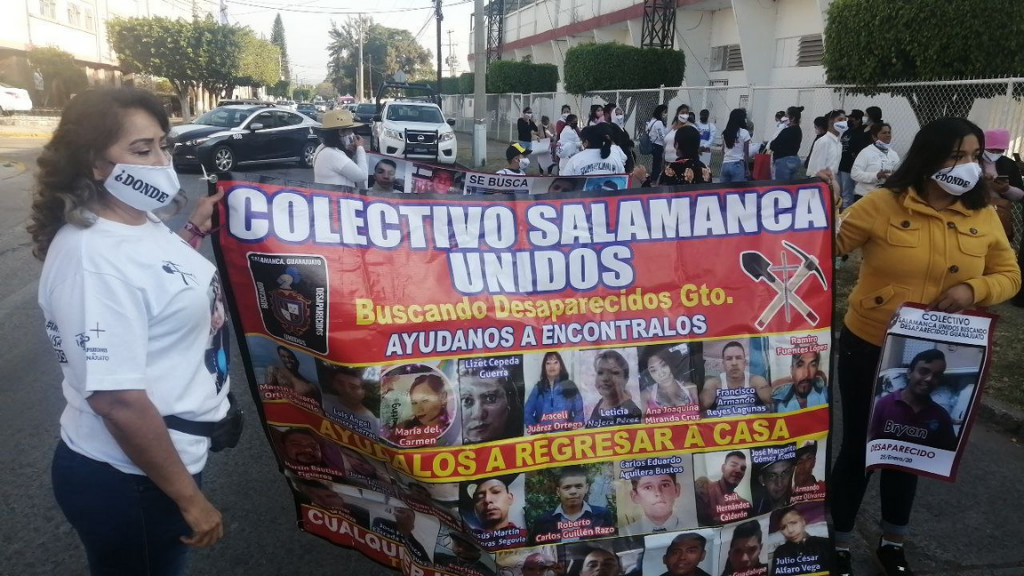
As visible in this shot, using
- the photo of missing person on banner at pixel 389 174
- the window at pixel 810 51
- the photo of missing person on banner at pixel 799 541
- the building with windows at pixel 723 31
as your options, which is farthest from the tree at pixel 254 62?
the photo of missing person on banner at pixel 799 541

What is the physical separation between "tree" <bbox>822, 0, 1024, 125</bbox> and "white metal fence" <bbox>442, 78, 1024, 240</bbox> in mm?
33

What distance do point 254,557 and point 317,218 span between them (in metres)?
1.69

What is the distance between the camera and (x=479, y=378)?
2359 millimetres

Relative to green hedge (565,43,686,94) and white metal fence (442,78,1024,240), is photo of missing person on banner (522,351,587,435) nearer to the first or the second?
white metal fence (442,78,1024,240)

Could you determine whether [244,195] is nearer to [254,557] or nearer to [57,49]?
[254,557]

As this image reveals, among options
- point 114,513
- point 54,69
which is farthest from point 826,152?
point 54,69

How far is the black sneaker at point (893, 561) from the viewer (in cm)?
304

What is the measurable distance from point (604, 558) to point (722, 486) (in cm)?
49

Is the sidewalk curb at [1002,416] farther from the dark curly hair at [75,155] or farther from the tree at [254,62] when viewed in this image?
the tree at [254,62]

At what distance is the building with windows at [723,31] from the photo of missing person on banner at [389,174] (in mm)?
14538

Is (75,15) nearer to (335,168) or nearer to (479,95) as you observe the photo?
(479,95)

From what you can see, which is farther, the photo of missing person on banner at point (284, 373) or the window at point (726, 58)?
the window at point (726, 58)

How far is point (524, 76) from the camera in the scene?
32250 millimetres

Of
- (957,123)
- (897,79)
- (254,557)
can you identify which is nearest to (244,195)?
(254,557)
